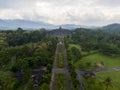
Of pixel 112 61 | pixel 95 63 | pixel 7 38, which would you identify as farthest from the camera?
pixel 7 38

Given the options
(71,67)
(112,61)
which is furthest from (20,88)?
(112,61)

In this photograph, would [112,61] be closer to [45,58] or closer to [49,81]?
[45,58]

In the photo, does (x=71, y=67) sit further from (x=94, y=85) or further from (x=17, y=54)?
(x=17, y=54)

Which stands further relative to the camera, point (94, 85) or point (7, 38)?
point (7, 38)

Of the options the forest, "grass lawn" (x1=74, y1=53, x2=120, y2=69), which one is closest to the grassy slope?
the forest

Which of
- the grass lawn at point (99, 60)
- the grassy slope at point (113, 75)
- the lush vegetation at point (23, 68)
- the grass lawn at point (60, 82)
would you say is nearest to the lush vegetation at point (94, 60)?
the grass lawn at point (99, 60)

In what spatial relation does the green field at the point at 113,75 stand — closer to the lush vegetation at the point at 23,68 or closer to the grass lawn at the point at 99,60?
the grass lawn at the point at 99,60

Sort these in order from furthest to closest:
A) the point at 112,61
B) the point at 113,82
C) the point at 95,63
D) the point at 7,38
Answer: the point at 7,38 → the point at 112,61 → the point at 95,63 → the point at 113,82
